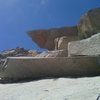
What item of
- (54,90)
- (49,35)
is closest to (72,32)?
(49,35)

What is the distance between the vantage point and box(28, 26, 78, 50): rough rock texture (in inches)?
285

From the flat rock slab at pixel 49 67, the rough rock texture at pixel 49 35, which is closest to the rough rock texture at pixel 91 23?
the rough rock texture at pixel 49 35

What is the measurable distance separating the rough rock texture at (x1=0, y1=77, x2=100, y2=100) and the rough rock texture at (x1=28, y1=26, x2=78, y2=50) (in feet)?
10.6

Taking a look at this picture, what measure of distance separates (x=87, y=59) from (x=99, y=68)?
0.71 feet

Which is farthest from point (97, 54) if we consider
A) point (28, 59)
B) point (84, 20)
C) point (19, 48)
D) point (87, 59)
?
point (19, 48)

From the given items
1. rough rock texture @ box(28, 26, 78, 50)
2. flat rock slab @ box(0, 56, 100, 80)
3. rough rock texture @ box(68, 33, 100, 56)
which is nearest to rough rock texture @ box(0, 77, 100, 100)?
flat rock slab @ box(0, 56, 100, 80)

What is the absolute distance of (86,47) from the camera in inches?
177

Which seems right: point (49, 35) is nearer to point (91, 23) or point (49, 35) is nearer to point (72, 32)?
point (72, 32)

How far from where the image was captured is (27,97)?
3.35m

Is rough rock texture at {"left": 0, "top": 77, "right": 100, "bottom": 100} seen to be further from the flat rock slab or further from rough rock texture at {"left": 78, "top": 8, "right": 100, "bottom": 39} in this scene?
rough rock texture at {"left": 78, "top": 8, "right": 100, "bottom": 39}

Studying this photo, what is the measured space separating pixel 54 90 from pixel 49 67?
3.11ft

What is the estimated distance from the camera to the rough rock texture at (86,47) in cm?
440

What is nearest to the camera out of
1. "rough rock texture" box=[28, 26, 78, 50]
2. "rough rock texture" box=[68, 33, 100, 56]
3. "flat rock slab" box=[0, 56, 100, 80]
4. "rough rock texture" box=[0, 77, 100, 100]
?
"rough rock texture" box=[0, 77, 100, 100]

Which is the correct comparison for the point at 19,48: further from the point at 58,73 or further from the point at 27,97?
the point at 27,97
